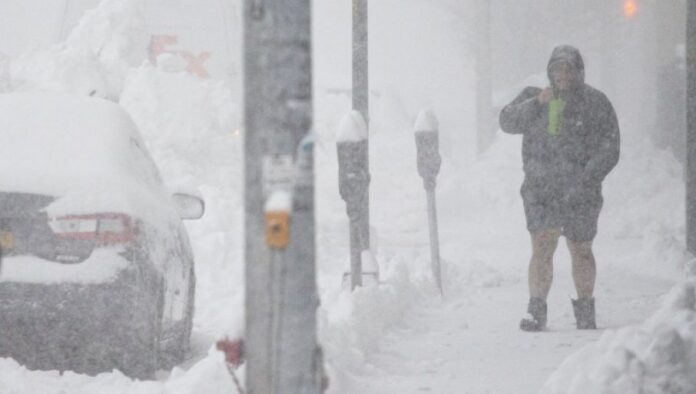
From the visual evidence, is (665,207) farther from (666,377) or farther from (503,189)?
(666,377)

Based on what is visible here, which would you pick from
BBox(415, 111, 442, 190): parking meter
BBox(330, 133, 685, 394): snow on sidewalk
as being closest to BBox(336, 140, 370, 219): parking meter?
BBox(330, 133, 685, 394): snow on sidewalk

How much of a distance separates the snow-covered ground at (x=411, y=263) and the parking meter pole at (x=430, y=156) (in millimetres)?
244

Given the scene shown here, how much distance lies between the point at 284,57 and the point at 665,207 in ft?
43.2

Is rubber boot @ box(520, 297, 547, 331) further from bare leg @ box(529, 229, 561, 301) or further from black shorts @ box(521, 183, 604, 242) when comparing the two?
black shorts @ box(521, 183, 604, 242)

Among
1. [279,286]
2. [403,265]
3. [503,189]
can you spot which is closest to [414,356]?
[403,265]

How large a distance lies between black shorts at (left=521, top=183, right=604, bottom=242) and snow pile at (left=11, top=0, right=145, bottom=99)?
8.50 metres

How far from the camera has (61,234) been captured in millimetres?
5629

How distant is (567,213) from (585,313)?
63 cm

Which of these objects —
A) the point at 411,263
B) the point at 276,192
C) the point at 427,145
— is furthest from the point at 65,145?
the point at 411,263

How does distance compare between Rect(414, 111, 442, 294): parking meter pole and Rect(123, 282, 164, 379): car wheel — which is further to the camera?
Rect(414, 111, 442, 294): parking meter pole

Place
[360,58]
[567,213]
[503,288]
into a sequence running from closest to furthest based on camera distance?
1. [567,213]
2. [360,58]
3. [503,288]

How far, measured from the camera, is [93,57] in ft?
51.8

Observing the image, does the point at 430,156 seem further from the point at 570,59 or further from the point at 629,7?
the point at 629,7

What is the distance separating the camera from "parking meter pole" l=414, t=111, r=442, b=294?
945 cm
